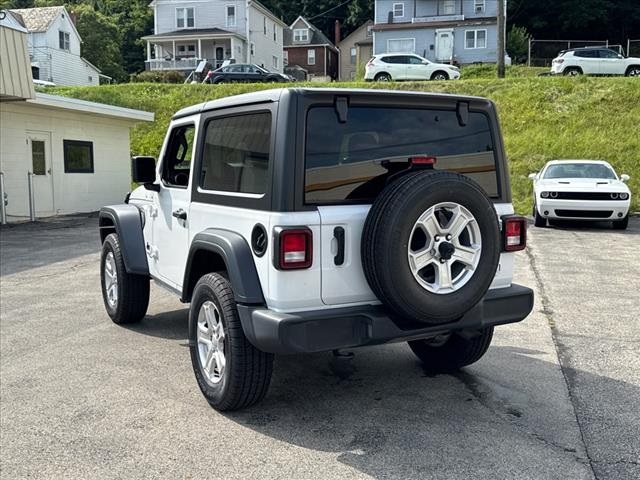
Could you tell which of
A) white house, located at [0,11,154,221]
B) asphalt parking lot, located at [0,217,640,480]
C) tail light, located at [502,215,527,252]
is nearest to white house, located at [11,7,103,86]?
white house, located at [0,11,154,221]

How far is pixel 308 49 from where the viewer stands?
216ft

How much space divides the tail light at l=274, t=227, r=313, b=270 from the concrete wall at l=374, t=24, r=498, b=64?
45.4 metres

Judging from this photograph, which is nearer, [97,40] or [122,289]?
[122,289]

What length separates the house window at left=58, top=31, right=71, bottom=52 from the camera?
154 feet

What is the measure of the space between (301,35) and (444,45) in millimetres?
22868

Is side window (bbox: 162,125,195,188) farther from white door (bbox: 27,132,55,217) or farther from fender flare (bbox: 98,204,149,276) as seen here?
white door (bbox: 27,132,55,217)

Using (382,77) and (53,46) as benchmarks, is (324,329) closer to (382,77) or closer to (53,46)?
(382,77)

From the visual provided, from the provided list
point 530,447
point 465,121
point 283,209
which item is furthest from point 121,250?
point 530,447

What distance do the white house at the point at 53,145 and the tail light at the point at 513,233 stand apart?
12.3m

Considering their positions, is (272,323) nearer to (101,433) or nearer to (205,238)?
(205,238)

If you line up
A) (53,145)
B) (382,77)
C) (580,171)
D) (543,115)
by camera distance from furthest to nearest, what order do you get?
(382,77), (543,115), (53,145), (580,171)

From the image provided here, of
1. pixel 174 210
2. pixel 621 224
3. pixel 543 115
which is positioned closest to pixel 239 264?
pixel 174 210

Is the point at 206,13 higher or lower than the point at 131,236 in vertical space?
higher

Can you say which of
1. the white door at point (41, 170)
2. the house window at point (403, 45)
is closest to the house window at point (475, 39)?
the house window at point (403, 45)
